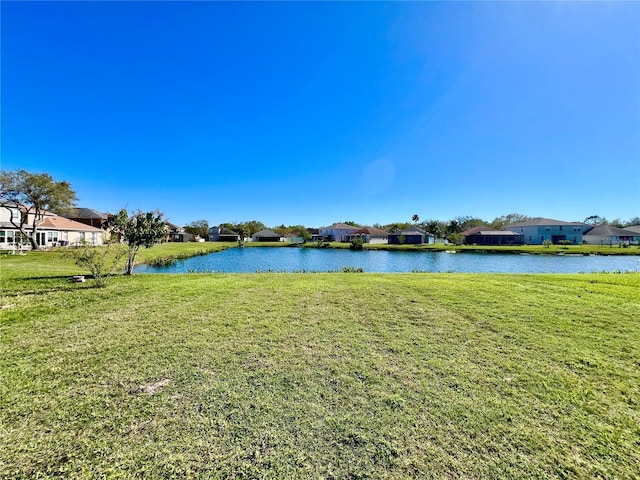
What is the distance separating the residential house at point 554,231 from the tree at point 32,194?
68.5 meters

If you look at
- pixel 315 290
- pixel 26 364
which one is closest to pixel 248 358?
pixel 26 364

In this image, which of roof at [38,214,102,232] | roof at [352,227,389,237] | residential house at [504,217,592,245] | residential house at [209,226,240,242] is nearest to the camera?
roof at [38,214,102,232]

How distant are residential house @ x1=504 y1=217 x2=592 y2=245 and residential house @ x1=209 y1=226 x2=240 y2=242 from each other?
214 ft

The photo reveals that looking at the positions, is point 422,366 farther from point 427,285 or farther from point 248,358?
point 427,285

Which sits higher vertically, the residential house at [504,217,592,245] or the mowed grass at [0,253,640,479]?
the residential house at [504,217,592,245]

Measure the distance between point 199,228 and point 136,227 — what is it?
69965 mm

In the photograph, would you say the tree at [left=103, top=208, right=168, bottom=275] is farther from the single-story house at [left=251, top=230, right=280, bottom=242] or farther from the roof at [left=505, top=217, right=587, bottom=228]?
the roof at [left=505, top=217, right=587, bottom=228]

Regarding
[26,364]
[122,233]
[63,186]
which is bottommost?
[26,364]

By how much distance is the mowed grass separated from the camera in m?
2.09

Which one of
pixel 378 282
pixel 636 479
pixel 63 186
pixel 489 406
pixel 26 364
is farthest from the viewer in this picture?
pixel 63 186

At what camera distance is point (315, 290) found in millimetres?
8000

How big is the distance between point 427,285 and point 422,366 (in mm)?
5514

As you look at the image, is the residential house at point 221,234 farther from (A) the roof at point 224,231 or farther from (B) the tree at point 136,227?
(B) the tree at point 136,227

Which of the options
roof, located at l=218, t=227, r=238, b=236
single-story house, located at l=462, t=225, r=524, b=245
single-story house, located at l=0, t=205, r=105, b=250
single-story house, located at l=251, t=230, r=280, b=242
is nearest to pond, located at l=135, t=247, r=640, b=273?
single-story house, located at l=0, t=205, r=105, b=250
